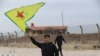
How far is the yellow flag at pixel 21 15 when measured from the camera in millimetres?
11484

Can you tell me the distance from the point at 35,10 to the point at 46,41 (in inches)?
50.0

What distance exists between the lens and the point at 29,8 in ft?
38.1

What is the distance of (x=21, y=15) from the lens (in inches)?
455

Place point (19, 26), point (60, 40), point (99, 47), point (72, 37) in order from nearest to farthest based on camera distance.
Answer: point (19, 26), point (60, 40), point (99, 47), point (72, 37)

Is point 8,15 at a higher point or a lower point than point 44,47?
higher

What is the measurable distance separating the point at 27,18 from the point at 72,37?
4221 centimetres

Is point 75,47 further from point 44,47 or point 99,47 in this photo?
point 44,47

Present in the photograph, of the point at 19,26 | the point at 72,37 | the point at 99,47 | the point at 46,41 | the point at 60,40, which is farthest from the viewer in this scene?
the point at 72,37

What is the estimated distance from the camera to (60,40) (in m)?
21.5

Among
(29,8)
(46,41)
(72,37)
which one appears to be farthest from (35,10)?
(72,37)

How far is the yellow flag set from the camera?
37.7ft

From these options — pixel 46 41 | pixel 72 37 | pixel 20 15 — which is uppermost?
pixel 20 15

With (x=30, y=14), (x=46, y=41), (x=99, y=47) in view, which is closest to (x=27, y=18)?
(x=30, y=14)

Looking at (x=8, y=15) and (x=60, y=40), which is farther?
(x=60, y=40)
